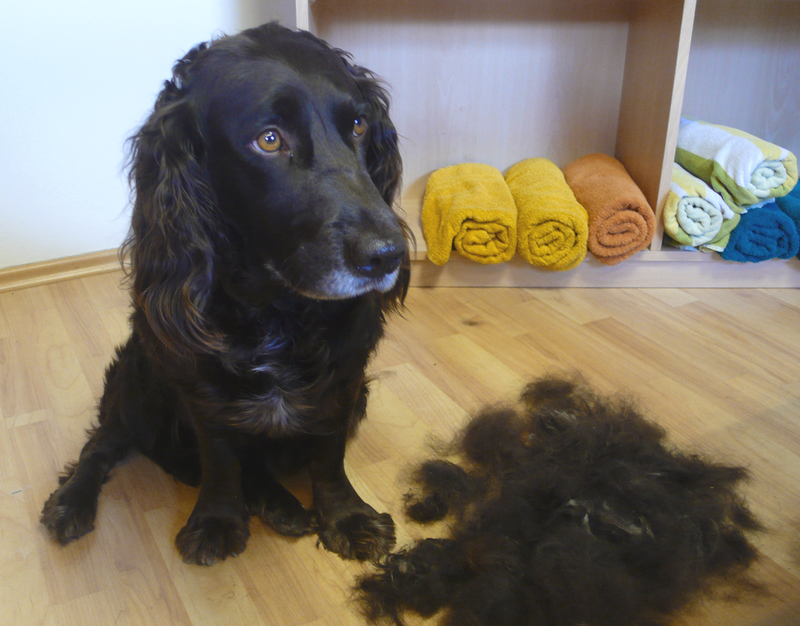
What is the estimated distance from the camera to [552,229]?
1845 millimetres

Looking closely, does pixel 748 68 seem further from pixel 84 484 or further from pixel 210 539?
pixel 84 484

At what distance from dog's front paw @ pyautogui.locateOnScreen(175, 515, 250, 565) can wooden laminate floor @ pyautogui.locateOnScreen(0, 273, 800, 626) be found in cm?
2

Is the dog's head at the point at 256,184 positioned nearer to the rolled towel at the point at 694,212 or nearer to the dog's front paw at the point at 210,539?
the dog's front paw at the point at 210,539

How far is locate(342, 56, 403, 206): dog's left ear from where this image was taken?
1.08m

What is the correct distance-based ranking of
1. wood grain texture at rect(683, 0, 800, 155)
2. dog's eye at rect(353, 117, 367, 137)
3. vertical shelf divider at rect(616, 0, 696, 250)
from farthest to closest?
1. wood grain texture at rect(683, 0, 800, 155)
2. vertical shelf divider at rect(616, 0, 696, 250)
3. dog's eye at rect(353, 117, 367, 137)

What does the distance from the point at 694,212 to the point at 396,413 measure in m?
1.11

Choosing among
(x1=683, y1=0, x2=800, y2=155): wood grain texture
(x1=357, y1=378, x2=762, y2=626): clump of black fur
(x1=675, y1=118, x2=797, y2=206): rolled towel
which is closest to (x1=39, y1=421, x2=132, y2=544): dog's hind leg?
(x1=357, y1=378, x2=762, y2=626): clump of black fur

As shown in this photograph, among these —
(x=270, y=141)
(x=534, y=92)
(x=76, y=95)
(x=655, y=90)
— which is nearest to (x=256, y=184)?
(x=270, y=141)

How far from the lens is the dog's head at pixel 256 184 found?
87 centimetres

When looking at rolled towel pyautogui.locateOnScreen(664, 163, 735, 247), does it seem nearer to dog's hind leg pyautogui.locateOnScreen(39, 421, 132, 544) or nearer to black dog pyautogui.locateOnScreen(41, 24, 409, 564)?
black dog pyautogui.locateOnScreen(41, 24, 409, 564)

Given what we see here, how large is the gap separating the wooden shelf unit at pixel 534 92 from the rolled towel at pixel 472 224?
103mm

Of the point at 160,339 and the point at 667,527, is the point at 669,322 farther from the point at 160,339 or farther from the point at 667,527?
Result: the point at 160,339

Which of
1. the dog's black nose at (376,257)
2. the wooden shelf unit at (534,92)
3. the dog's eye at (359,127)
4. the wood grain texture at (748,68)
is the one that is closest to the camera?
the dog's black nose at (376,257)

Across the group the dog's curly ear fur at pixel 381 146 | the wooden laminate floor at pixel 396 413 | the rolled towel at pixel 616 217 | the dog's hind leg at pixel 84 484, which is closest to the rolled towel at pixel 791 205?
the wooden laminate floor at pixel 396 413
